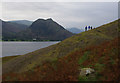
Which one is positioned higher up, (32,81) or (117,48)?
(117,48)

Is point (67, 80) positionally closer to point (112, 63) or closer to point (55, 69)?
point (55, 69)

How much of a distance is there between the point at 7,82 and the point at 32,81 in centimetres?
167

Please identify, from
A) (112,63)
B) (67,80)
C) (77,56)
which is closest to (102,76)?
(112,63)

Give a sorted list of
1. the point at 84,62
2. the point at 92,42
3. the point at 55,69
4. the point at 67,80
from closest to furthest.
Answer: the point at 67,80, the point at 55,69, the point at 84,62, the point at 92,42

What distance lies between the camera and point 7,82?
8094 millimetres

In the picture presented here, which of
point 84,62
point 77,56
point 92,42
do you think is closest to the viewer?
point 84,62

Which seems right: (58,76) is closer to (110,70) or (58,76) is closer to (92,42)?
(110,70)

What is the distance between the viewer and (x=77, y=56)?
15.9 m

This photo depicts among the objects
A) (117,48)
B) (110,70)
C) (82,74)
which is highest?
(117,48)

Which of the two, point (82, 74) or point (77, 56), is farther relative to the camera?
Result: point (77, 56)

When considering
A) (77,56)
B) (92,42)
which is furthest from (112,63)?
(92,42)

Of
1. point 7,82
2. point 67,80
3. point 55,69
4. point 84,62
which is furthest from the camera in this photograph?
point 84,62

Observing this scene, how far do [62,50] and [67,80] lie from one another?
11.8 meters

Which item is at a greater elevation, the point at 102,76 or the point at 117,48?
A: the point at 117,48
